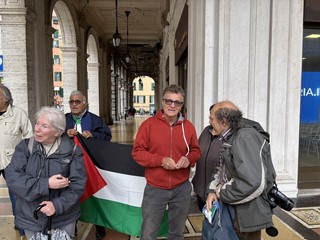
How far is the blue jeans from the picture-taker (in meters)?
2.58

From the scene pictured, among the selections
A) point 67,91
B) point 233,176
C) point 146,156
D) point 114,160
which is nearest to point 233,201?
point 233,176

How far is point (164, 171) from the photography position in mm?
2539

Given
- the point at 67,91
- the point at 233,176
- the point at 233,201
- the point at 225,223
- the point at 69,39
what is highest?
the point at 69,39

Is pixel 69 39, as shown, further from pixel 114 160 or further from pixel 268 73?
pixel 114 160

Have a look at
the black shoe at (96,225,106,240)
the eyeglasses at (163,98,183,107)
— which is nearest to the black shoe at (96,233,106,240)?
the black shoe at (96,225,106,240)

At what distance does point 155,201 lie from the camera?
2.58 metres

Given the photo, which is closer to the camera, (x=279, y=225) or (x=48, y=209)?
(x=48, y=209)

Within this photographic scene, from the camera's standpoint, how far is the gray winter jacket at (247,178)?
192 centimetres

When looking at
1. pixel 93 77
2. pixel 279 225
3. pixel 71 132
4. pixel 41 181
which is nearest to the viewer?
pixel 41 181

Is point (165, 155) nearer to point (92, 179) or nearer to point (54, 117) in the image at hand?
point (54, 117)

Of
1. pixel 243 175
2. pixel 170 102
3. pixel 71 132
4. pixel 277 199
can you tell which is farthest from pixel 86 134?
pixel 277 199

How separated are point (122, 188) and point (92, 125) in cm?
86

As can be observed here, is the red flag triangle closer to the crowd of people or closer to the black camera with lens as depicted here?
the crowd of people

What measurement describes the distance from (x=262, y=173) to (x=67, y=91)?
12.9m
